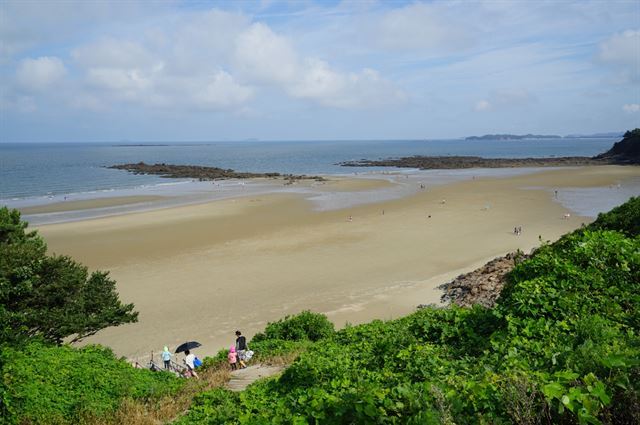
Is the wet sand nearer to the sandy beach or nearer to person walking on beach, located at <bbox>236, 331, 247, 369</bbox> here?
the sandy beach

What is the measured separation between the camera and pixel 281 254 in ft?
91.6

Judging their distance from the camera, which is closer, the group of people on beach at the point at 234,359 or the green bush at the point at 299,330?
the group of people on beach at the point at 234,359

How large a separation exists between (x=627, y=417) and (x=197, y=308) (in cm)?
1796

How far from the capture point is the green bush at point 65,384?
7.81 m

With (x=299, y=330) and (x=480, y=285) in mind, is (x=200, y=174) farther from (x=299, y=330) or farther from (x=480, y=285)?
(x=299, y=330)

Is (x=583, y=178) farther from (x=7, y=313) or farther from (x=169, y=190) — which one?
(x=7, y=313)

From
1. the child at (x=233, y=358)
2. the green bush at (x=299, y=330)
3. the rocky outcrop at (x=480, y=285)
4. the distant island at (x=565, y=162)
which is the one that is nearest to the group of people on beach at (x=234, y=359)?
the child at (x=233, y=358)

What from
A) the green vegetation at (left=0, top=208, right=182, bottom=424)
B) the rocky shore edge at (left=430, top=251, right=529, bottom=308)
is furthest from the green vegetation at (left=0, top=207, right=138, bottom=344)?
the rocky shore edge at (left=430, top=251, right=529, bottom=308)

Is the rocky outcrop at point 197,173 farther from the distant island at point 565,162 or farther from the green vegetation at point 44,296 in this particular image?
the green vegetation at point 44,296

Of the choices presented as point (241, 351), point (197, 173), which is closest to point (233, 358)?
point (241, 351)

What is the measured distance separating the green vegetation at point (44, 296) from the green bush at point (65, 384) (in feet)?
6.61

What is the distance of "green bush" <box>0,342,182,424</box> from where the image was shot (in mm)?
7812

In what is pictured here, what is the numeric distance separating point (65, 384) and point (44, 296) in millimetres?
5614

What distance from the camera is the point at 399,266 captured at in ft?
81.5
